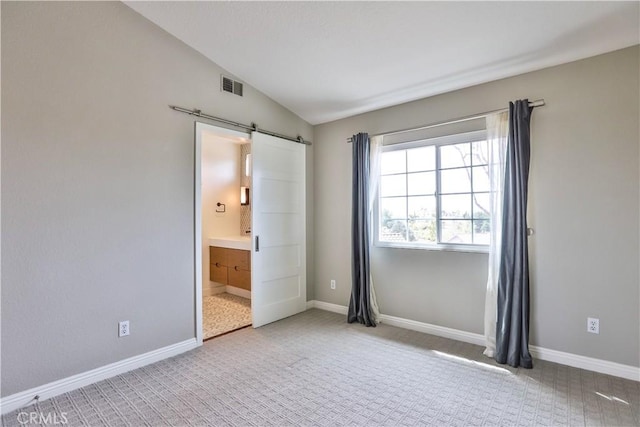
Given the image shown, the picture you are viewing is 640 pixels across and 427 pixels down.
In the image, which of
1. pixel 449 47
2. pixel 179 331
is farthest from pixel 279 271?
pixel 449 47

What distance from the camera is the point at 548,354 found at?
2.71 meters

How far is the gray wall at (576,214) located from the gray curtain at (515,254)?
0.16 metres

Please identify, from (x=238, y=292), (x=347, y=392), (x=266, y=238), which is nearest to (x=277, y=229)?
(x=266, y=238)

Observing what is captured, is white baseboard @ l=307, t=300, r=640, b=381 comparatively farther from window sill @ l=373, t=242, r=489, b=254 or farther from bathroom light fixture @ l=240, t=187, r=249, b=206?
bathroom light fixture @ l=240, t=187, r=249, b=206

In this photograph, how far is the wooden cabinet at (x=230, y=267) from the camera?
178 inches

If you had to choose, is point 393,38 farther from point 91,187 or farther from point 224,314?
point 224,314

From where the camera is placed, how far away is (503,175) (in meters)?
2.85

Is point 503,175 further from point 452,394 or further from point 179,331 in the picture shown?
point 179,331

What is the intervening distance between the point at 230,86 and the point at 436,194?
248 centimetres

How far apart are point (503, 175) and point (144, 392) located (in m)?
3.37

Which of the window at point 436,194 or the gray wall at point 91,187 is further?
the window at point 436,194

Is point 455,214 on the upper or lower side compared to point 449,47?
lower

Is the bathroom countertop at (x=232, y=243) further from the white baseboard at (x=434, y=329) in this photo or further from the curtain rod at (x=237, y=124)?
the white baseboard at (x=434, y=329)

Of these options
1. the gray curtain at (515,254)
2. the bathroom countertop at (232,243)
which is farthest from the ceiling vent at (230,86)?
the gray curtain at (515,254)
